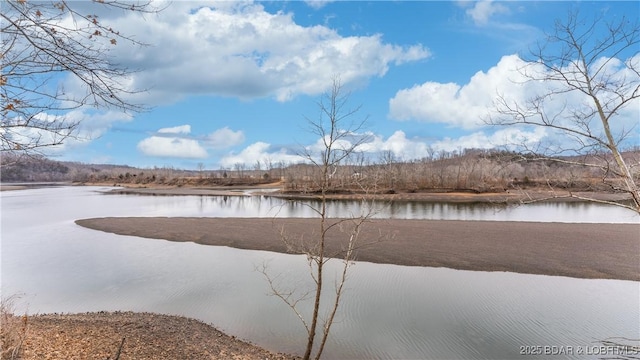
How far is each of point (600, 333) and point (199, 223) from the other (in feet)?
82.1

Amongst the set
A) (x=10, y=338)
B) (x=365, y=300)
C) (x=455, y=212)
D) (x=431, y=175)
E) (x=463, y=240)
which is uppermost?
(x=431, y=175)

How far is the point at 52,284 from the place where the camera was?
14.3 metres

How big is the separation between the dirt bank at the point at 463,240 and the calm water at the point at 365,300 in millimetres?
1205

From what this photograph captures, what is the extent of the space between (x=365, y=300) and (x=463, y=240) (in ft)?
37.6

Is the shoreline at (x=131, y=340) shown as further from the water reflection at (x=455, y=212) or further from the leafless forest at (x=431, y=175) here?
the water reflection at (x=455, y=212)

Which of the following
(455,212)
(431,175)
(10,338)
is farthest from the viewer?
(431,175)

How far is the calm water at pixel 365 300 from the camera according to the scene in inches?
363

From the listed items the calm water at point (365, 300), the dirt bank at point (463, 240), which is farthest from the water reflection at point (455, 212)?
the calm water at point (365, 300)

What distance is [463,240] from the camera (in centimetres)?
2134

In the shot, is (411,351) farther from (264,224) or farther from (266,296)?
(264,224)

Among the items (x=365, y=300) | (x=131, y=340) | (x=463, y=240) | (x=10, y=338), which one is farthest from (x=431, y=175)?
(x=10, y=338)

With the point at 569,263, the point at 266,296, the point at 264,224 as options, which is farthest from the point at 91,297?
the point at 569,263

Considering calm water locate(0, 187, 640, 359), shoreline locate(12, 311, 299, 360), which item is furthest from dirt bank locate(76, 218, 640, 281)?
shoreline locate(12, 311, 299, 360)

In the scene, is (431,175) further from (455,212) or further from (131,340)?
(131,340)
